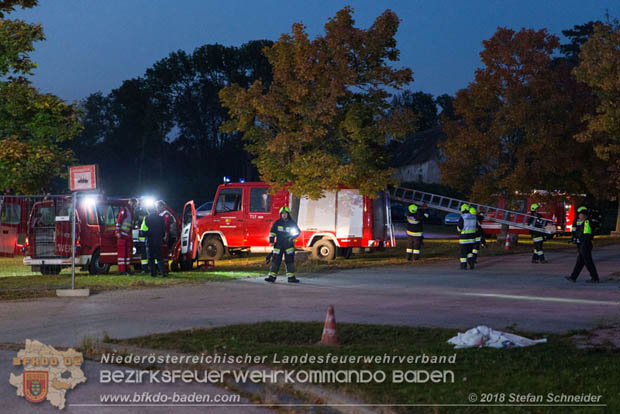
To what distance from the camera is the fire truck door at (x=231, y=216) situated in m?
23.9

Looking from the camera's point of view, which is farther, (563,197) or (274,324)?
(563,197)

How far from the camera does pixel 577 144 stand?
3070 cm

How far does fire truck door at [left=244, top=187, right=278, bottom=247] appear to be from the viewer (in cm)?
2362

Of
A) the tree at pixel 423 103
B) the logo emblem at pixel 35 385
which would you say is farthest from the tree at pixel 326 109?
the tree at pixel 423 103

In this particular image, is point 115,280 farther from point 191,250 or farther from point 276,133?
point 276,133

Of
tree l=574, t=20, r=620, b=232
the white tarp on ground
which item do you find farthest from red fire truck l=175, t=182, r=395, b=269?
the white tarp on ground

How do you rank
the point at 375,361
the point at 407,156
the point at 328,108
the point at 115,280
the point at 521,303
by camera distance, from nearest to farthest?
the point at 375,361, the point at 521,303, the point at 115,280, the point at 328,108, the point at 407,156

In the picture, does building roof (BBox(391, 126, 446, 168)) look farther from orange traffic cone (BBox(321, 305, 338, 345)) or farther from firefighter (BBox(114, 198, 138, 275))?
orange traffic cone (BBox(321, 305, 338, 345))

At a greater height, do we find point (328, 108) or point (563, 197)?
point (328, 108)

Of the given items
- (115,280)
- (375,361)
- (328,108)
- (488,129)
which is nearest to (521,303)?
(375,361)

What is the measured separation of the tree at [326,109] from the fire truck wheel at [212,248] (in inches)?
102

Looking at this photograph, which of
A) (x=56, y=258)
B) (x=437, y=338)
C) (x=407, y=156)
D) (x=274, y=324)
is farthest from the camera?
(x=407, y=156)

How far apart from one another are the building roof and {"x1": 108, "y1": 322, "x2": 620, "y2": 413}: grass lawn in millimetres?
55439

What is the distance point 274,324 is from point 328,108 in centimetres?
1310
